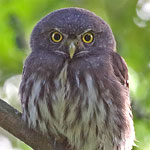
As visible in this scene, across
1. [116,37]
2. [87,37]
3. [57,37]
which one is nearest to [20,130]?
[57,37]

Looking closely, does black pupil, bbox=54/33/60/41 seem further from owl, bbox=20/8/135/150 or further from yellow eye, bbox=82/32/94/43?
yellow eye, bbox=82/32/94/43

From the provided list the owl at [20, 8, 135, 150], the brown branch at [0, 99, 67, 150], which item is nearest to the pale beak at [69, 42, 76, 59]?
the owl at [20, 8, 135, 150]

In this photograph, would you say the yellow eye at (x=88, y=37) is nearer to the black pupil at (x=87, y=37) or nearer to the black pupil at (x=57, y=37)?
the black pupil at (x=87, y=37)

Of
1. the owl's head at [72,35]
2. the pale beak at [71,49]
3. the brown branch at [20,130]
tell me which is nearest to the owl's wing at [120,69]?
the owl's head at [72,35]

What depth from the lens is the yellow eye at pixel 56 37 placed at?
7122 millimetres

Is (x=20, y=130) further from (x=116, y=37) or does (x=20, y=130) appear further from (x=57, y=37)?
(x=116, y=37)

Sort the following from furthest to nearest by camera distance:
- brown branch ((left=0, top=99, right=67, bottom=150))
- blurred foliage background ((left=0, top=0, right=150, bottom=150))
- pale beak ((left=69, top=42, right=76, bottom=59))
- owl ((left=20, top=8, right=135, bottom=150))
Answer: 1. blurred foliage background ((left=0, top=0, right=150, bottom=150))
2. pale beak ((left=69, top=42, right=76, bottom=59))
3. owl ((left=20, top=8, right=135, bottom=150))
4. brown branch ((left=0, top=99, right=67, bottom=150))

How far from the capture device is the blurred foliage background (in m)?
8.10

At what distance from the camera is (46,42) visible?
728 cm

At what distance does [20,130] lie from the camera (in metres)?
6.45

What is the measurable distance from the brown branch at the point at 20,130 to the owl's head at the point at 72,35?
3.37ft

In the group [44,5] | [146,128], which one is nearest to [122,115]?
[146,128]

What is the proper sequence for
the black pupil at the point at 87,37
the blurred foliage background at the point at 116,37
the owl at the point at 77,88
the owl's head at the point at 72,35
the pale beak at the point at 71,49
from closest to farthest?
the owl at the point at 77,88 → the pale beak at the point at 71,49 → the owl's head at the point at 72,35 → the black pupil at the point at 87,37 → the blurred foliage background at the point at 116,37

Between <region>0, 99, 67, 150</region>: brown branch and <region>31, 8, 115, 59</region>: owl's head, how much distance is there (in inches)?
40.4
